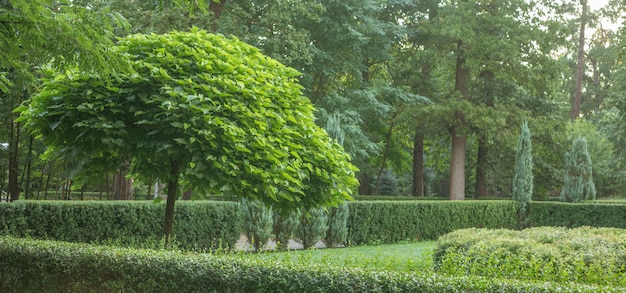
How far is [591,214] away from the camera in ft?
68.8

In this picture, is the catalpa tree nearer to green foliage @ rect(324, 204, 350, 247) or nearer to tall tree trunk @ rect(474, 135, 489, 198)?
green foliage @ rect(324, 204, 350, 247)

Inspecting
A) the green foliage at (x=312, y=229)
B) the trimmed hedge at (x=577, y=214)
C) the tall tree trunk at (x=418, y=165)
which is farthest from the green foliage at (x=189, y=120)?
the tall tree trunk at (x=418, y=165)

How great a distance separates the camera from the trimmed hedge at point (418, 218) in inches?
695

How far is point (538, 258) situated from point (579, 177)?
2249 centimetres

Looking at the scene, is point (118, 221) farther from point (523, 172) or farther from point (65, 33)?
point (523, 172)

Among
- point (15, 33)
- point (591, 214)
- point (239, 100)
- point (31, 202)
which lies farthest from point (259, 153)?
point (591, 214)

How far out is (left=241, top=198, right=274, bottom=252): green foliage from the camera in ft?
49.8

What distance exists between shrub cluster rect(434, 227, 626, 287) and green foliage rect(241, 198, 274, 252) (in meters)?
6.20

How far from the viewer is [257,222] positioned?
50.1ft

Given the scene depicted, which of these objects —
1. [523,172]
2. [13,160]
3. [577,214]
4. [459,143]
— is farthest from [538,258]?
[459,143]

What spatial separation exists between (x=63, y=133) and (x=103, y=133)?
63 cm

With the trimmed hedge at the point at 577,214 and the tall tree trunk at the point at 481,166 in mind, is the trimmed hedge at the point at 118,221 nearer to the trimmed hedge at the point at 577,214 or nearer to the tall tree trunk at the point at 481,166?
the trimmed hedge at the point at 577,214

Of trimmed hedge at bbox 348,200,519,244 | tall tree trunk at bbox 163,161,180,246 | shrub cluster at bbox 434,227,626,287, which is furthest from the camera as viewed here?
trimmed hedge at bbox 348,200,519,244

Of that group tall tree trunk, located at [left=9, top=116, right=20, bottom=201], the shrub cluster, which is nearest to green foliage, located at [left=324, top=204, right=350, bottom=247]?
the shrub cluster
